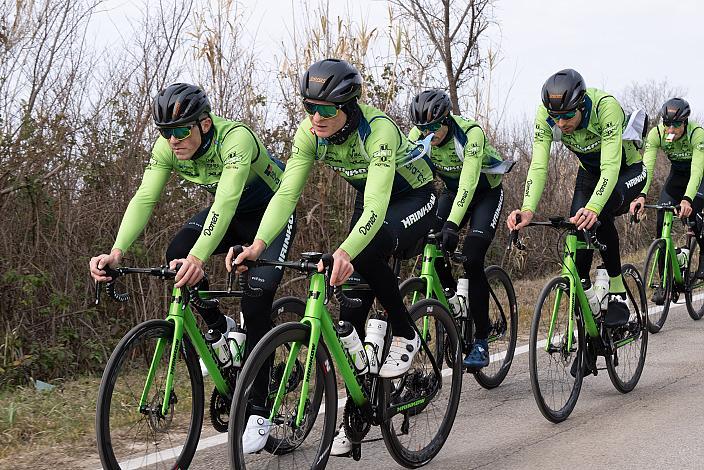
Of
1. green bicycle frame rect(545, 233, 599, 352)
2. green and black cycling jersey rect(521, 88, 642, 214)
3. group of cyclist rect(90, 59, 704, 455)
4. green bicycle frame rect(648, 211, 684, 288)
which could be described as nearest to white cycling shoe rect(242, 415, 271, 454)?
group of cyclist rect(90, 59, 704, 455)

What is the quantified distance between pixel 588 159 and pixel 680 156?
362 centimetres

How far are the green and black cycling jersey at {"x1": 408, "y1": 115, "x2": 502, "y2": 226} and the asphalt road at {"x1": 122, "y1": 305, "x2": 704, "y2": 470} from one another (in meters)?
1.39

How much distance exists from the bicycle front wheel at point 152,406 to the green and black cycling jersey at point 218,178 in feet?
1.63

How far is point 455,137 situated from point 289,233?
2026mm

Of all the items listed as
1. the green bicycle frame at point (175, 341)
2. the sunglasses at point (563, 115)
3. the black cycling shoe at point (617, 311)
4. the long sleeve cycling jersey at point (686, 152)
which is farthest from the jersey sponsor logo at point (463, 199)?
the long sleeve cycling jersey at point (686, 152)

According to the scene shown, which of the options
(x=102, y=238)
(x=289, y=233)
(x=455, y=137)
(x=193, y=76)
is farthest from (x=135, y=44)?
(x=289, y=233)

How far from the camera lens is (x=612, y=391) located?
22.1 ft

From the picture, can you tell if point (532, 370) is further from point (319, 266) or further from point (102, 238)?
point (102, 238)

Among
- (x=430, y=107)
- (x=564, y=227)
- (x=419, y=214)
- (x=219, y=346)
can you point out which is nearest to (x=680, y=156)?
(x=430, y=107)

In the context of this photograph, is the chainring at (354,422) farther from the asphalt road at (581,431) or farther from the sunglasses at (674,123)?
the sunglasses at (674,123)

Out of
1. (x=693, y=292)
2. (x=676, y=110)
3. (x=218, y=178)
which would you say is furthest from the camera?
(x=693, y=292)

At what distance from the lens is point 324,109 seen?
4762 mm

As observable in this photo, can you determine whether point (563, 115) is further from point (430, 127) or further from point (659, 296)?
point (659, 296)

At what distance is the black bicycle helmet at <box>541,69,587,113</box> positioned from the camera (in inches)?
249
